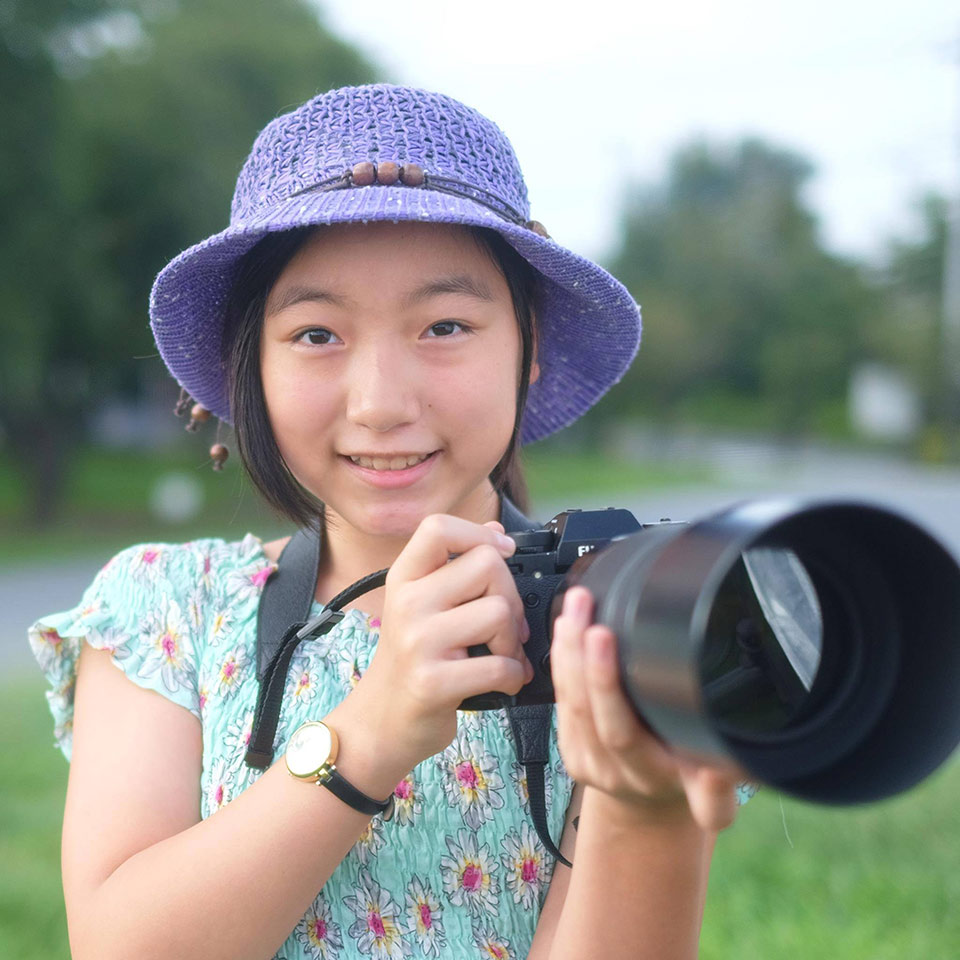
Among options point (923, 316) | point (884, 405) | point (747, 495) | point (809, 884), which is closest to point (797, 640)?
point (809, 884)

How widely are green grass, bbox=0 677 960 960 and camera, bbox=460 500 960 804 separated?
1084 mm

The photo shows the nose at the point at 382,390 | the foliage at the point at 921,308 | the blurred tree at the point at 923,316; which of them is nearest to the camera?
the nose at the point at 382,390

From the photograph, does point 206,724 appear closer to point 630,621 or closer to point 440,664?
point 440,664

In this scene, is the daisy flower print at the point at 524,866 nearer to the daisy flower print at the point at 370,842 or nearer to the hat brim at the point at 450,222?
the daisy flower print at the point at 370,842

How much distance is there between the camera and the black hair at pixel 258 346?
4.47 feet

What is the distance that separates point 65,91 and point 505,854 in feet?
35.0

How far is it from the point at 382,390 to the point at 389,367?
3cm

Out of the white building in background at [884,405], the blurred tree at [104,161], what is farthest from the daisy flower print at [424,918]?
the white building in background at [884,405]

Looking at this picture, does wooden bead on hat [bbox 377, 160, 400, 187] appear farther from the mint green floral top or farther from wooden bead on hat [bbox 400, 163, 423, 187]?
the mint green floral top

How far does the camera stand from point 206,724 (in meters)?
1.36

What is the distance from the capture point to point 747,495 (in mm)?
15906

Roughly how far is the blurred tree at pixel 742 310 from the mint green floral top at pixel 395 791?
2642cm

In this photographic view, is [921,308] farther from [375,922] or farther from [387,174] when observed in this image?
[375,922]

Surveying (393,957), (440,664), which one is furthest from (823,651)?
(393,957)
